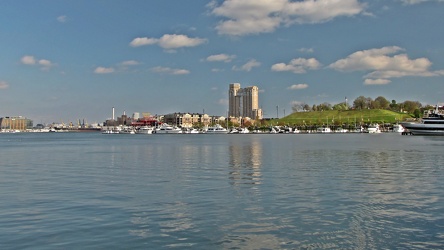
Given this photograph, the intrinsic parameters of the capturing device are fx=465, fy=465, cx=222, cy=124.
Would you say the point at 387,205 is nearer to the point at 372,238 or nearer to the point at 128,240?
the point at 372,238

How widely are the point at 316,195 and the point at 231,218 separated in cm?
943

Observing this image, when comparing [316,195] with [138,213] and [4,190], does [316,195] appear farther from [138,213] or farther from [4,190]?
[4,190]

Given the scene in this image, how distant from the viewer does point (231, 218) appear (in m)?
24.1

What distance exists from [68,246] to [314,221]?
1163cm

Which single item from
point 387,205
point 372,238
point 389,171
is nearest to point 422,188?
point 387,205

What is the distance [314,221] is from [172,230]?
279 inches

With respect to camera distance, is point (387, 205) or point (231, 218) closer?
point (231, 218)

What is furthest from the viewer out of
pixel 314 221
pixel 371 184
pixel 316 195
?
pixel 371 184

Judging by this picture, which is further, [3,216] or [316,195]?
[316,195]

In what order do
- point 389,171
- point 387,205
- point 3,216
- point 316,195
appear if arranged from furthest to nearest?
point 389,171
point 316,195
point 387,205
point 3,216

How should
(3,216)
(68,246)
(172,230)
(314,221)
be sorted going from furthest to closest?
(3,216) < (314,221) < (172,230) < (68,246)

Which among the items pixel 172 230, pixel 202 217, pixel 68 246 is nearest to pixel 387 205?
pixel 202 217

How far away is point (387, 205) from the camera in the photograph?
27578 millimetres

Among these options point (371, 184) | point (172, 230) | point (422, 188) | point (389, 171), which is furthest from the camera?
point (389, 171)
